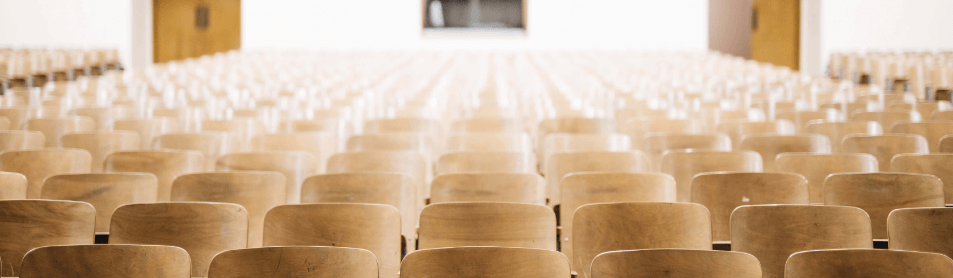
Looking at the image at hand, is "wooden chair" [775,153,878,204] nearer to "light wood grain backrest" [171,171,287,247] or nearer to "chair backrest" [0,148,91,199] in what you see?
"light wood grain backrest" [171,171,287,247]

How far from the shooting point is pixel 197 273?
212cm

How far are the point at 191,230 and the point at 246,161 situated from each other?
917 mm

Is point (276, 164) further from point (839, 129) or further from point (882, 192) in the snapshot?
point (839, 129)

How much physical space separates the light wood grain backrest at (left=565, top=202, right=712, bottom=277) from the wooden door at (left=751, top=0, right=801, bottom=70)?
14223 mm

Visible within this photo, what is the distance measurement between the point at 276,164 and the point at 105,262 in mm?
1320

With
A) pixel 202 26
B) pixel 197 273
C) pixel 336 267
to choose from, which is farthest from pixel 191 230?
pixel 202 26

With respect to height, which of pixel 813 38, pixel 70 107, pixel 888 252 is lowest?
pixel 888 252

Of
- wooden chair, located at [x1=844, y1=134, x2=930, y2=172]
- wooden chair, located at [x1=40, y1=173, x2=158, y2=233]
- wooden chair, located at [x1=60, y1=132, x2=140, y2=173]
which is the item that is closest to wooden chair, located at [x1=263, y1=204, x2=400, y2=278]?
wooden chair, located at [x1=40, y1=173, x2=158, y2=233]

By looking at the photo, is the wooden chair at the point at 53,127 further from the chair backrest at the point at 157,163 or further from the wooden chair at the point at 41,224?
the wooden chair at the point at 41,224

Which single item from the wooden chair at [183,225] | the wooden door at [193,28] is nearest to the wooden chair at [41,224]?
the wooden chair at [183,225]

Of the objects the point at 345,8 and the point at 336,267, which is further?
the point at 345,8

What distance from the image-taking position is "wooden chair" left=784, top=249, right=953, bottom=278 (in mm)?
1540

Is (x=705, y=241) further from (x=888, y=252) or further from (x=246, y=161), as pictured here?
(x=246, y=161)

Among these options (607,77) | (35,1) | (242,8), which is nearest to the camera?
(607,77)
